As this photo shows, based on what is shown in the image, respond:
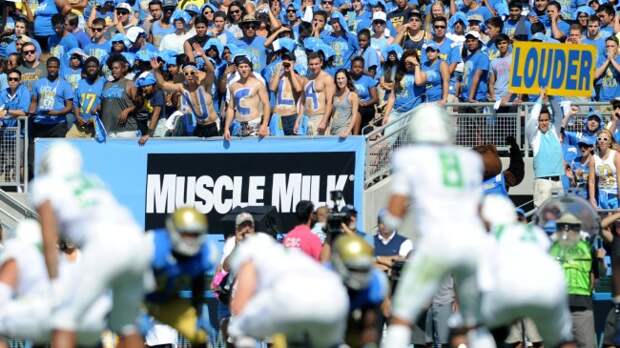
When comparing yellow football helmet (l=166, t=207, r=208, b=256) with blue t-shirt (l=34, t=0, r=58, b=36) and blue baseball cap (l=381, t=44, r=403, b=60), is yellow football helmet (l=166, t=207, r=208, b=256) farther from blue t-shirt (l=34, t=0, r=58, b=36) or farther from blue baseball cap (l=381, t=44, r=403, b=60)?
blue t-shirt (l=34, t=0, r=58, b=36)

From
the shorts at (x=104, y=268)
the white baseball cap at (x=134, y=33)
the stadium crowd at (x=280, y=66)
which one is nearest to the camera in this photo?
the shorts at (x=104, y=268)

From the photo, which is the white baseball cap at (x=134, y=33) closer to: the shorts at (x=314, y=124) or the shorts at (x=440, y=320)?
the shorts at (x=314, y=124)

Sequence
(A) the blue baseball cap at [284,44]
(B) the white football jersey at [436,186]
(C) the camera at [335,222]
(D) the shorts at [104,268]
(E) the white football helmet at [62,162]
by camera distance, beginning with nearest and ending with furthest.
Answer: (D) the shorts at [104,268]
(B) the white football jersey at [436,186]
(E) the white football helmet at [62,162]
(C) the camera at [335,222]
(A) the blue baseball cap at [284,44]

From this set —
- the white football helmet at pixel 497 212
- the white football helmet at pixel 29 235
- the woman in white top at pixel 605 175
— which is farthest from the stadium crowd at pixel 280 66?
the white football helmet at pixel 29 235

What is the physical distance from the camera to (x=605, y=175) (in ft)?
59.8

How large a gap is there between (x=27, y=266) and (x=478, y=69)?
27.7 feet

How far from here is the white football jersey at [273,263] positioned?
1166 centimetres

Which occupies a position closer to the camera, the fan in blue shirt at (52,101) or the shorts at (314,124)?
the shorts at (314,124)

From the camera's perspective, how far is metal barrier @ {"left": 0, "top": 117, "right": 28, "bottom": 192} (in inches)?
787

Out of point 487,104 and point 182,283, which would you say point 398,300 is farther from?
point 487,104

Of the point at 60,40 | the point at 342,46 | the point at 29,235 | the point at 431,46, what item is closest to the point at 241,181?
the point at 431,46

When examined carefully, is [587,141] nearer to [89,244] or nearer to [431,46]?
[431,46]

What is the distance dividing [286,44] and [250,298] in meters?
8.64

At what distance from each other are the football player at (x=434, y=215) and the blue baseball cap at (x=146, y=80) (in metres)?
8.66
